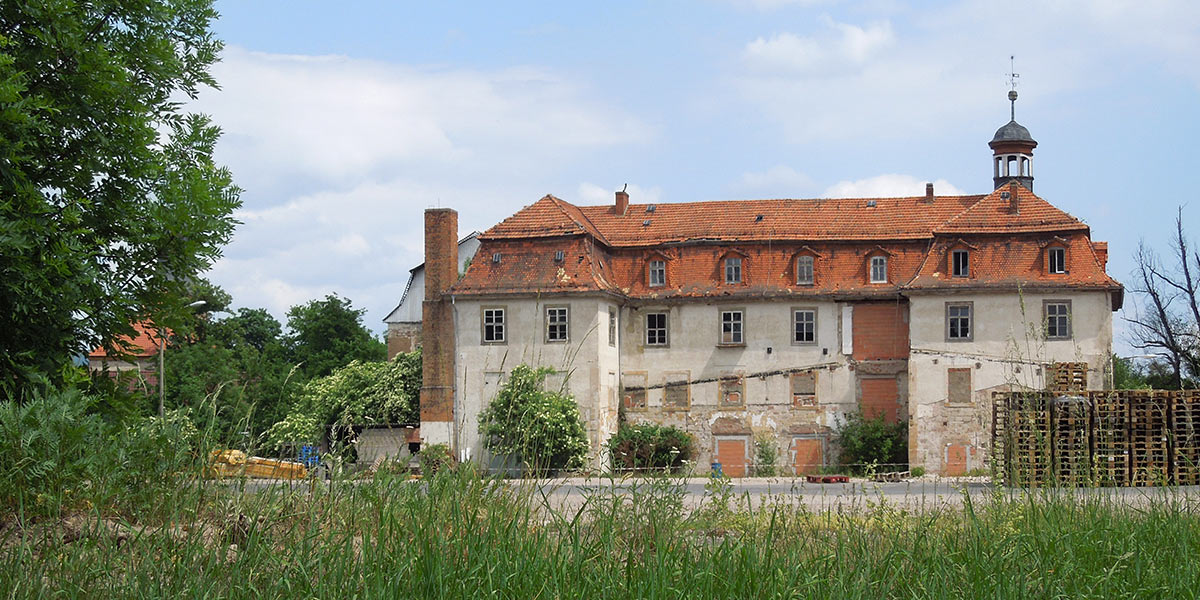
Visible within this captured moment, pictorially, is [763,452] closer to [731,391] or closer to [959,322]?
[731,391]

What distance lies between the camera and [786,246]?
1831 inches

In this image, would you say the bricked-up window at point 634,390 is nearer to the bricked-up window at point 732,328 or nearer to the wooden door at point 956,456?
the bricked-up window at point 732,328

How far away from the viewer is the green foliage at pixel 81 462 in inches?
269

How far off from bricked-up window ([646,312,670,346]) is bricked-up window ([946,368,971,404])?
10208 millimetres

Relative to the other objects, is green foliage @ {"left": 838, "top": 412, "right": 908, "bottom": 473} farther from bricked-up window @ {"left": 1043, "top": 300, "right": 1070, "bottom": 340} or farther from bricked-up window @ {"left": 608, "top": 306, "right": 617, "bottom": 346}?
bricked-up window @ {"left": 608, "top": 306, "right": 617, "bottom": 346}

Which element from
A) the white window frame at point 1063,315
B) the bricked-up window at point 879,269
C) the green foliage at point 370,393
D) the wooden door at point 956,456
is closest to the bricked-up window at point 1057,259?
the white window frame at point 1063,315

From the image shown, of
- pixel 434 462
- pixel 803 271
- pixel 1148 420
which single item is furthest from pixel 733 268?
pixel 434 462

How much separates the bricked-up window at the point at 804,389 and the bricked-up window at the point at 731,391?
6.00ft

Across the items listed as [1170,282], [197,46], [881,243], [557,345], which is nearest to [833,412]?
[881,243]

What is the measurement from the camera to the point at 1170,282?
152ft

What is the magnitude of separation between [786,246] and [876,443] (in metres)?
8.22

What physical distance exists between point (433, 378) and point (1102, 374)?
23.2 metres

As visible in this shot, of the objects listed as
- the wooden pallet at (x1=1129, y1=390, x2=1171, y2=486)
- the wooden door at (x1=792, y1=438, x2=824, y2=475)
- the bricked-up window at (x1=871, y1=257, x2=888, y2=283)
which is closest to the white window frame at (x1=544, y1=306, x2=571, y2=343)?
the wooden door at (x1=792, y1=438, x2=824, y2=475)

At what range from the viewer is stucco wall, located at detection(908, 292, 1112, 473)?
42.1 meters
